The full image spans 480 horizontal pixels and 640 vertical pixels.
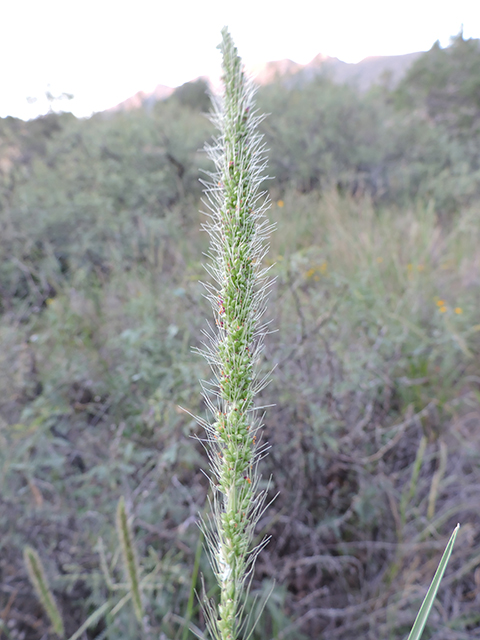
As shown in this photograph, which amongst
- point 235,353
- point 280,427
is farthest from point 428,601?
point 280,427

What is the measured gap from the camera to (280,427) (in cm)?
221

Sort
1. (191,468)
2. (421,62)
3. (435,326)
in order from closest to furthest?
(191,468) < (435,326) < (421,62)

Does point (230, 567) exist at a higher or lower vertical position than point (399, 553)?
higher

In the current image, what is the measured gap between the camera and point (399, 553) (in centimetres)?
194

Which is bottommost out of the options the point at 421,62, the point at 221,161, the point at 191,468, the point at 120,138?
the point at 191,468

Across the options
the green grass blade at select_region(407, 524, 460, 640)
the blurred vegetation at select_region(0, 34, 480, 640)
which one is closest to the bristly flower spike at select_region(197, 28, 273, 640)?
the green grass blade at select_region(407, 524, 460, 640)

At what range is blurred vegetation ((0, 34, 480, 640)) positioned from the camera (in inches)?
74.3

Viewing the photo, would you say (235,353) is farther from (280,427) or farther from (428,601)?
(280,427)

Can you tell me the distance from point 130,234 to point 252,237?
5.21 meters

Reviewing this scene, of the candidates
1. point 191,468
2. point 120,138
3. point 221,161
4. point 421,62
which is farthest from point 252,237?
point 421,62

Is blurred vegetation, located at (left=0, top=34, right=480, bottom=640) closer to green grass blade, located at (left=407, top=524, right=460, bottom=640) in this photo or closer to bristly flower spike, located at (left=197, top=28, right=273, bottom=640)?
bristly flower spike, located at (left=197, top=28, right=273, bottom=640)

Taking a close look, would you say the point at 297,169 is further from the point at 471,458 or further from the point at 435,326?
the point at 471,458

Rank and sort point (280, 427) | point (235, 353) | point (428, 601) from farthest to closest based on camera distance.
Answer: point (280, 427), point (235, 353), point (428, 601)

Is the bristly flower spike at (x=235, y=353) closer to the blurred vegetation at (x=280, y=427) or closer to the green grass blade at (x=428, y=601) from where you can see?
the green grass blade at (x=428, y=601)
